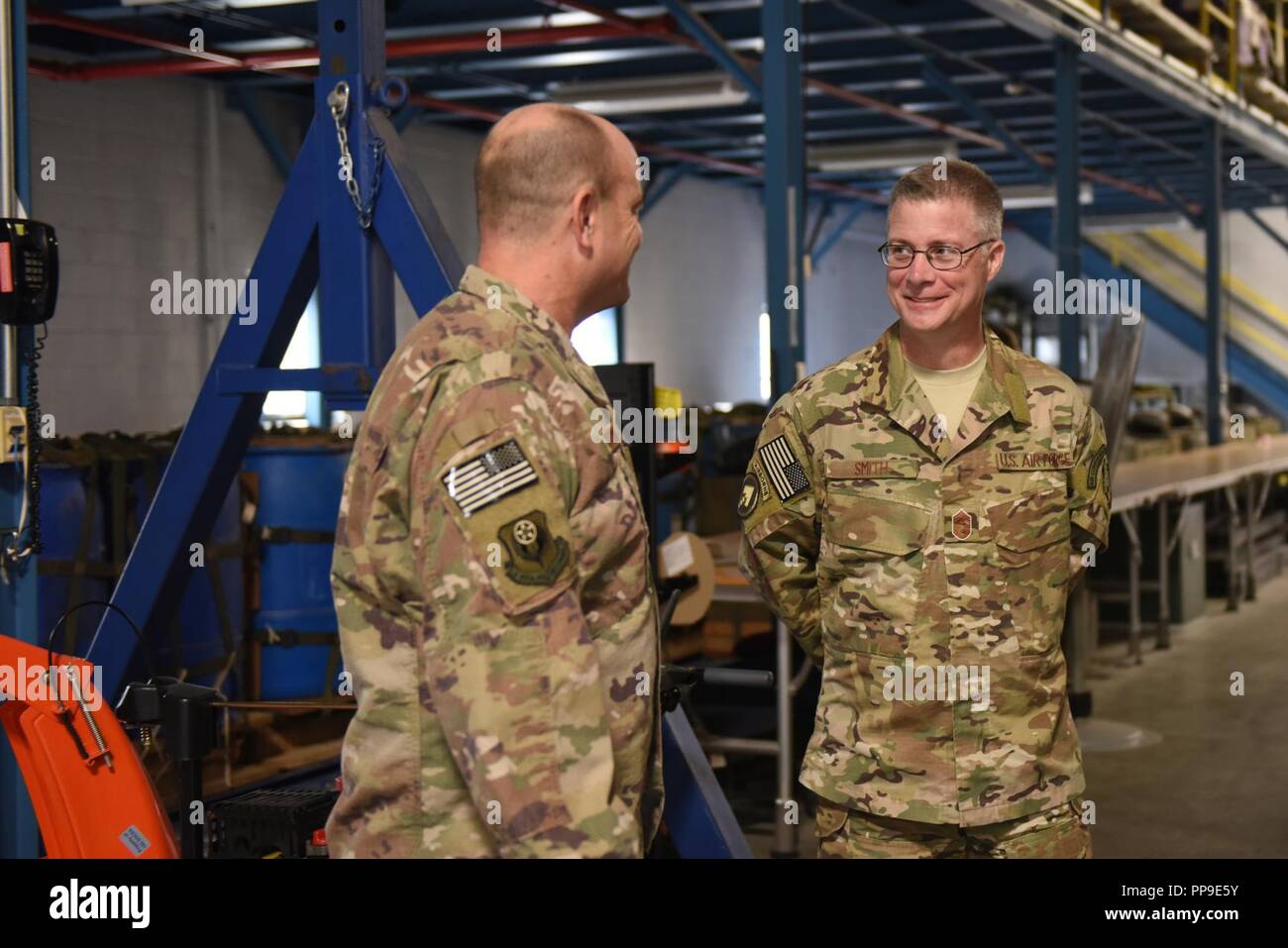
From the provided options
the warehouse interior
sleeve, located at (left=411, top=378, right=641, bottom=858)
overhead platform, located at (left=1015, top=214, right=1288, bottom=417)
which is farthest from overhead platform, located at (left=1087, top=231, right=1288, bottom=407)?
sleeve, located at (left=411, top=378, right=641, bottom=858)

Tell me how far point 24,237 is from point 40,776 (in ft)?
4.60

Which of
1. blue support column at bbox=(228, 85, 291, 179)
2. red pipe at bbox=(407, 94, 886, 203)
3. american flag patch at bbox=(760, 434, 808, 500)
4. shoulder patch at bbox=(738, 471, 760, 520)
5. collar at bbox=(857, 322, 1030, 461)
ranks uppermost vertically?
red pipe at bbox=(407, 94, 886, 203)

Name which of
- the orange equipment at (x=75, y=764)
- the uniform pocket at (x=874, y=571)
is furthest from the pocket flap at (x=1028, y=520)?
the orange equipment at (x=75, y=764)

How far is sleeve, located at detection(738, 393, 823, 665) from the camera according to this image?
2.61m

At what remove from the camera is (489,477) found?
1.62 metres

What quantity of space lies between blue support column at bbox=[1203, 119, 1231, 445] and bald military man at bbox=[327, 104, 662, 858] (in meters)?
12.8

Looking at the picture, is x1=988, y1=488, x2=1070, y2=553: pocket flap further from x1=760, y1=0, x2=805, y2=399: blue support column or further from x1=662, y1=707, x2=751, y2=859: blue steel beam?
x1=760, y1=0, x2=805, y2=399: blue support column

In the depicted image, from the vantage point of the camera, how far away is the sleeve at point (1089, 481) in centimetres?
255

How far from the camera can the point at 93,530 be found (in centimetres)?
618

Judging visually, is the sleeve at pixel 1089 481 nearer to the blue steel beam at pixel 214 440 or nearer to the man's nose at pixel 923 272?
the man's nose at pixel 923 272

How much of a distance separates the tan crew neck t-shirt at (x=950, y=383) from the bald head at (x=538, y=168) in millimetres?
911

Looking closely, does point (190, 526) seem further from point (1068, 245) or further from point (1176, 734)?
point (1068, 245)
